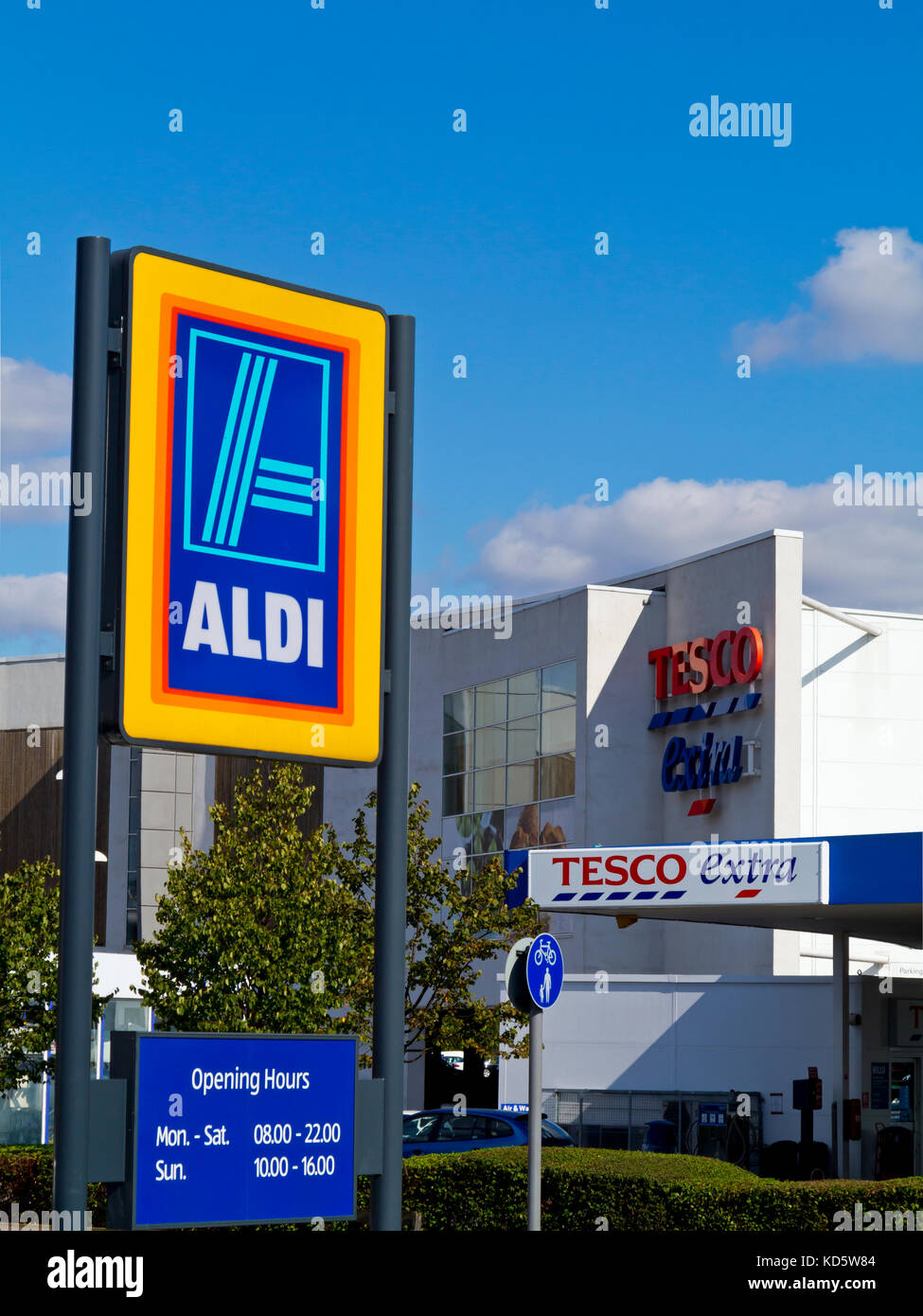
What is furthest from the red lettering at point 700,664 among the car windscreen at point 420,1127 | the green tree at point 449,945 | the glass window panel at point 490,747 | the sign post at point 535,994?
the sign post at point 535,994

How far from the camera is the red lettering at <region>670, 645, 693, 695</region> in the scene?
1555 inches

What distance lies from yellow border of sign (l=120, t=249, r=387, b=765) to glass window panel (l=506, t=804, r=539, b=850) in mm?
34665

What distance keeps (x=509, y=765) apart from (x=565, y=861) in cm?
1695

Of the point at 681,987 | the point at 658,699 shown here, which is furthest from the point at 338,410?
the point at 658,699

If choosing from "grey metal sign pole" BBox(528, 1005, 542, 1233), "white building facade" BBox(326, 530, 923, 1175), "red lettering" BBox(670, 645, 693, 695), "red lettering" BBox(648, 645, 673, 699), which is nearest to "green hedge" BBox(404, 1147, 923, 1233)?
"grey metal sign pole" BBox(528, 1005, 542, 1233)

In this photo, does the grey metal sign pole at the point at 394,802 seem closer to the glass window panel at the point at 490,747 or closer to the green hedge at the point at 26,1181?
the green hedge at the point at 26,1181

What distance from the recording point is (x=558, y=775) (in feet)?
138

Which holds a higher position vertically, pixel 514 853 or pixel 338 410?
pixel 338 410

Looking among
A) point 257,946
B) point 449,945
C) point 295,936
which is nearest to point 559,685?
point 449,945

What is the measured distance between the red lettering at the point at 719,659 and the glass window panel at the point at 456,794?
8.73 metres

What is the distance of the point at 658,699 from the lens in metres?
40.6

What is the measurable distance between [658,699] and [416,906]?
17244 millimetres

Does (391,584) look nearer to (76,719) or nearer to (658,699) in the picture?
(76,719)
